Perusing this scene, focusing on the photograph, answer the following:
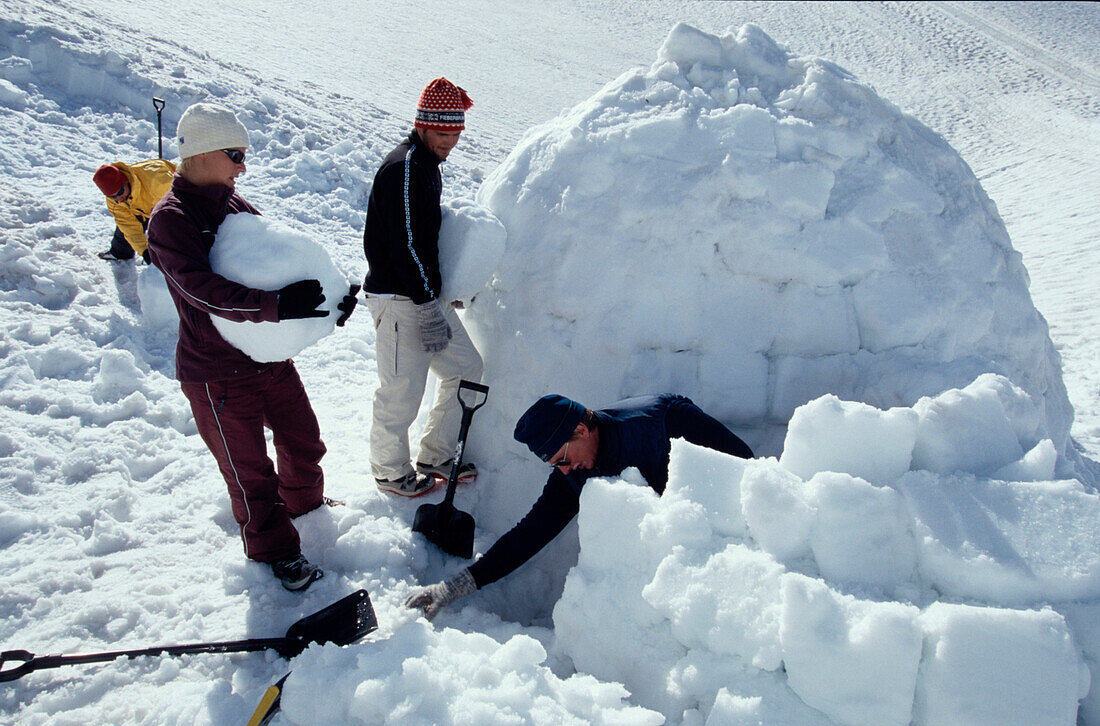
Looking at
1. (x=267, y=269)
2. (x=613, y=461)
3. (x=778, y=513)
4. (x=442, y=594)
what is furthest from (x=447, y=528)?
(x=778, y=513)

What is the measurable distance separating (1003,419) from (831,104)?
1517mm

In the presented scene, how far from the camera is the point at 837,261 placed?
2730mm

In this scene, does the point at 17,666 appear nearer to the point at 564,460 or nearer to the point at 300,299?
the point at 300,299

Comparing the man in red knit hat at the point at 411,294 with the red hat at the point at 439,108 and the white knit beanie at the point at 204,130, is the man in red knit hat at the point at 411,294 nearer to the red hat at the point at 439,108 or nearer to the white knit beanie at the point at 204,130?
the red hat at the point at 439,108

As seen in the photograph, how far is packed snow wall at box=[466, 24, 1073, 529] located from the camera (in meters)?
2.75

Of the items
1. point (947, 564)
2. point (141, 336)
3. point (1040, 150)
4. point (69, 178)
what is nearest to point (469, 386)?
point (947, 564)

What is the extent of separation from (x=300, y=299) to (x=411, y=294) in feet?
1.97

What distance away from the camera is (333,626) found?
222 centimetres

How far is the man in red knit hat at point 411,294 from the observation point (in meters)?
2.66

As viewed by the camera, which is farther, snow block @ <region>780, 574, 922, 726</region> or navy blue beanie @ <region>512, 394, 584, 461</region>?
navy blue beanie @ <region>512, 394, 584, 461</region>

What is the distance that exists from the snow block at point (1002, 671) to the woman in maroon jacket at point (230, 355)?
1916 mm

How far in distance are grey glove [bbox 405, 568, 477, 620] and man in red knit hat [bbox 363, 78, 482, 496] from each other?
680 mm

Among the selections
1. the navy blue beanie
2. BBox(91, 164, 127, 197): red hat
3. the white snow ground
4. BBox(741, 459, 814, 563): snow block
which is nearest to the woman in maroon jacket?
the white snow ground

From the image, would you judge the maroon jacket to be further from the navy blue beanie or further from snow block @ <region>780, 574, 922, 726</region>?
snow block @ <region>780, 574, 922, 726</region>
